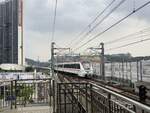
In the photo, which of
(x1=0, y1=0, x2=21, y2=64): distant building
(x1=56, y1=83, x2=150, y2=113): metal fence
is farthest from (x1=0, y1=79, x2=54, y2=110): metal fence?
(x1=0, y1=0, x2=21, y2=64): distant building

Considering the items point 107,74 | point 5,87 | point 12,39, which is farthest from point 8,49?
point 5,87

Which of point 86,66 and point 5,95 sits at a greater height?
point 86,66

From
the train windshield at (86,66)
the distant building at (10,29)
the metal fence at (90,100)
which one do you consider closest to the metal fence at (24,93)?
the metal fence at (90,100)

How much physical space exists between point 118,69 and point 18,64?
7123cm

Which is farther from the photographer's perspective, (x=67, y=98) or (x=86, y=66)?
(x=86, y=66)

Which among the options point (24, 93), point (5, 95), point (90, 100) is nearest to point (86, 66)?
point (24, 93)

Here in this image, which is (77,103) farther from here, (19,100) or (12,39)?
(12,39)

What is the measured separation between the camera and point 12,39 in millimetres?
89125

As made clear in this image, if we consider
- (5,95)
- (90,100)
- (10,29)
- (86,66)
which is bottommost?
(5,95)

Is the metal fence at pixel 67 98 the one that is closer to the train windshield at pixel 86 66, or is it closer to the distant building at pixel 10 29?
the train windshield at pixel 86 66

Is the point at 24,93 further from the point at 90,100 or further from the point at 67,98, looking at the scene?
the point at 90,100

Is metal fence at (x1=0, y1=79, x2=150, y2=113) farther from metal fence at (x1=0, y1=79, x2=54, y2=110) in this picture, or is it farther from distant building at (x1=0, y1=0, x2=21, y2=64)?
distant building at (x1=0, y1=0, x2=21, y2=64)

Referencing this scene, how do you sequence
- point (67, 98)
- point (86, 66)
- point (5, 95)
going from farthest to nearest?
1. point (86, 66)
2. point (5, 95)
3. point (67, 98)

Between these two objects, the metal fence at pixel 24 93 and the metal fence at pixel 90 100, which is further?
the metal fence at pixel 24 93
